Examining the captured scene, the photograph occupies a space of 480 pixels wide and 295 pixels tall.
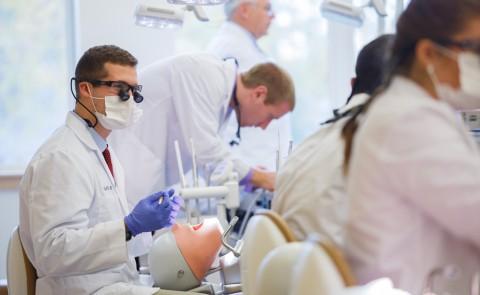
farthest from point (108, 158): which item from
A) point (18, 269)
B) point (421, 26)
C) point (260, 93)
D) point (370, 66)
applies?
point (421, 26)

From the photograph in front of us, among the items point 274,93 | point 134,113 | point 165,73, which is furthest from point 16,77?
point 134,113

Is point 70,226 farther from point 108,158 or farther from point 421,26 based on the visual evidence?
point 421,26

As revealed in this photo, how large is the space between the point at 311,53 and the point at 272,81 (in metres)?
1.20

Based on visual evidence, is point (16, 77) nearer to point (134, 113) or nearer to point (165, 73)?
point (165, 73)

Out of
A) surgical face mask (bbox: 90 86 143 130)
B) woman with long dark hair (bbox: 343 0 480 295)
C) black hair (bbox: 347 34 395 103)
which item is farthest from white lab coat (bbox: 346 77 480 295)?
surgical face mask (bbox: 90 86 143 130)

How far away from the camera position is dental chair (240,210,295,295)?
4.14 ft

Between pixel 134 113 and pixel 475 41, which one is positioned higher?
pixel 475 41

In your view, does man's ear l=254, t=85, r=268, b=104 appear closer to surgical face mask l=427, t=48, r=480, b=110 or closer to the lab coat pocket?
the lab coat pocket

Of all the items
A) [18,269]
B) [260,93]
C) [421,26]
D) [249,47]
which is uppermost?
[421,26]

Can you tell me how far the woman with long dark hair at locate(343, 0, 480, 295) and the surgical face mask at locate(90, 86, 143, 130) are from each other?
1.16m

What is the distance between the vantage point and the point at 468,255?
3.62 feet

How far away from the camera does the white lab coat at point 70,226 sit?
1881mm

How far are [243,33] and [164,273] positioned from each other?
198cm

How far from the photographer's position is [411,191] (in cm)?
102
